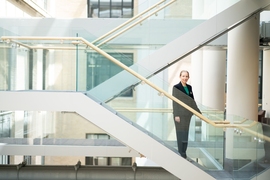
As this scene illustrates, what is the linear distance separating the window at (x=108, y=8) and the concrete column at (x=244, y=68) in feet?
42.1

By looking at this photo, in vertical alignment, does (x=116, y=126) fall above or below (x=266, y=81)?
below

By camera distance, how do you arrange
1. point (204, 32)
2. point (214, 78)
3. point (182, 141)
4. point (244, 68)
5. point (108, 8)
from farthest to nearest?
1. point (108, 8)
2. point (214, 78)
3. point (244, 68)
4. point (204, 32)
5. point (182, 141)

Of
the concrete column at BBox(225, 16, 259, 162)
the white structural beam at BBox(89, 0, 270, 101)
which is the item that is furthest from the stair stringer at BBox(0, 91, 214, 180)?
the concrete column at BBox(225, 16, 259, 162)

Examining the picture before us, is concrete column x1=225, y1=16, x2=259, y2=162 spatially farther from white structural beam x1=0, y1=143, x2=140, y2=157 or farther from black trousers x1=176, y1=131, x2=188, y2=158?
black trousers x1=176, y1=131, x2=188, y2=158

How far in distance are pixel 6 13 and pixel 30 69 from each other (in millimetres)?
7459

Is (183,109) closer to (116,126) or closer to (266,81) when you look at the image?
(116,126)

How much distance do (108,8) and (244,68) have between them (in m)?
13.6

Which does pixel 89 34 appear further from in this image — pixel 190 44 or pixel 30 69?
pixel 190 44

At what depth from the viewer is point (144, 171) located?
10.5m

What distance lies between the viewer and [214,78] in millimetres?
15539

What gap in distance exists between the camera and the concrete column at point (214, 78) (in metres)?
15.4

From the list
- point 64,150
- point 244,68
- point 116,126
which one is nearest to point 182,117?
point 116,126

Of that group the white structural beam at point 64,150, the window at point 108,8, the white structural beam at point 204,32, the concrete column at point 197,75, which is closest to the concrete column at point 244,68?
the white structural beam at point 204,32

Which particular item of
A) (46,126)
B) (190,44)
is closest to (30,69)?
(190,44)
